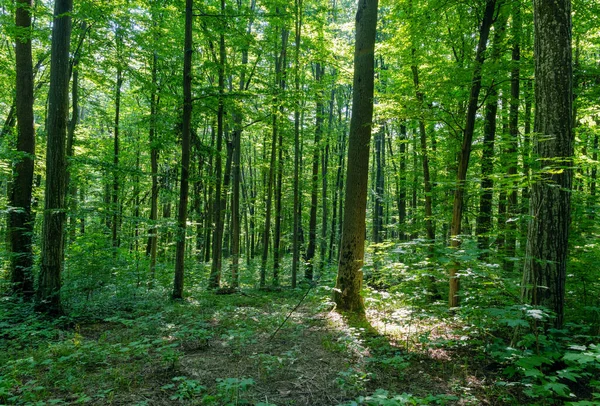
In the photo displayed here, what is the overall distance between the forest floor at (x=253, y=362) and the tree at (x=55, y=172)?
542mm

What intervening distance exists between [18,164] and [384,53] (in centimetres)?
1156

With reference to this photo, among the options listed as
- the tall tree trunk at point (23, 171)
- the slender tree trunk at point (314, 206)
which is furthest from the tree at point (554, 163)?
the slender tree trunk at point (314, 206)

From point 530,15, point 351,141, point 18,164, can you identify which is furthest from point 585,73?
point 18,164

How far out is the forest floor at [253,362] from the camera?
343 centimetres

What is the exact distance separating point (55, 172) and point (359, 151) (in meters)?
6.47

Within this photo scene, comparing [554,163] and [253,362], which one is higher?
[554,163]

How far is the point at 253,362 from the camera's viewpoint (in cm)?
439

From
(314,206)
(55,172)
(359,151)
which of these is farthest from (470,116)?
(314,206)

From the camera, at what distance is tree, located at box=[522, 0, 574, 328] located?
3.88m

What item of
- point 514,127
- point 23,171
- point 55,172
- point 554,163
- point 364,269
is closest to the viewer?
point 554,163

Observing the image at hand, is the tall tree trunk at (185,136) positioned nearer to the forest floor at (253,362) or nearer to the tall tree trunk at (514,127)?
the forest floor at (253,362)

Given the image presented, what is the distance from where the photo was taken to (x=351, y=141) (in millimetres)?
6809

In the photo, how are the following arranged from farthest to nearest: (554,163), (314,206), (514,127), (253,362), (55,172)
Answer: (314,206) < (514,127) < (55,172) < (253,362) < (554,163)

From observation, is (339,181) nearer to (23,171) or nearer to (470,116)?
(470,116)
